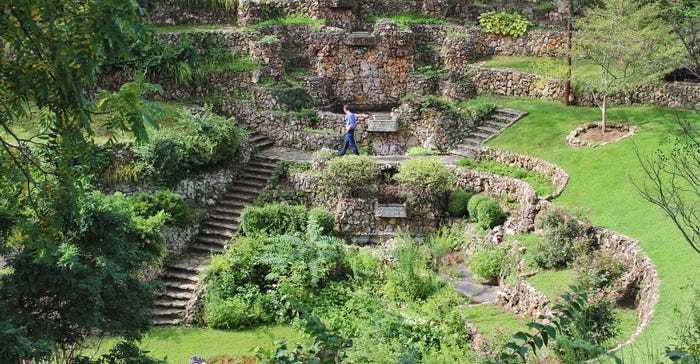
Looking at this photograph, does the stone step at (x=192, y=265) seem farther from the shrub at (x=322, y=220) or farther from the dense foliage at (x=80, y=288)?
the dense foliage at (x=80, y=288)

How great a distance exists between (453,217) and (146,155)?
9.01 m

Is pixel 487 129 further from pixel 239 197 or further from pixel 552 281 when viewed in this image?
pixel 552 281

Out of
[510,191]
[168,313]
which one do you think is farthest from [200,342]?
[510,191]

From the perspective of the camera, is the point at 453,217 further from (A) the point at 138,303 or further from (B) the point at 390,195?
(A) the point at 138,303

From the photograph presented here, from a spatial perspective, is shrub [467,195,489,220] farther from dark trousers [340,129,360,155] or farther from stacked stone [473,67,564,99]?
stacked stone [473,67,564,99]

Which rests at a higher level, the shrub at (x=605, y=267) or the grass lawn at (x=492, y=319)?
the shrub at (x=605, y=267)

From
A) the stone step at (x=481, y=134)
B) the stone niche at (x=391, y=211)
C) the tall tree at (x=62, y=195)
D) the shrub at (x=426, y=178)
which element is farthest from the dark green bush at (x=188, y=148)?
the stone step at (x=481, y=134)

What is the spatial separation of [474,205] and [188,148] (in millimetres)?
8341

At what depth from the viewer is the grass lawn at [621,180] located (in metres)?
13.2

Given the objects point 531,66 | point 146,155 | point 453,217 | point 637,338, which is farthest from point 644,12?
point 146,155

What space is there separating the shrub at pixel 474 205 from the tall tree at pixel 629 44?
4.39m

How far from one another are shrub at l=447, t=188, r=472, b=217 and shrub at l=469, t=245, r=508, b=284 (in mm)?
3250

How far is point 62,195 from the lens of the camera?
804 cm

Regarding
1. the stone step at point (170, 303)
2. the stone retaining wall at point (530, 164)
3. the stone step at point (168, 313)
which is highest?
the stone retaining wall at point (530, 164)
